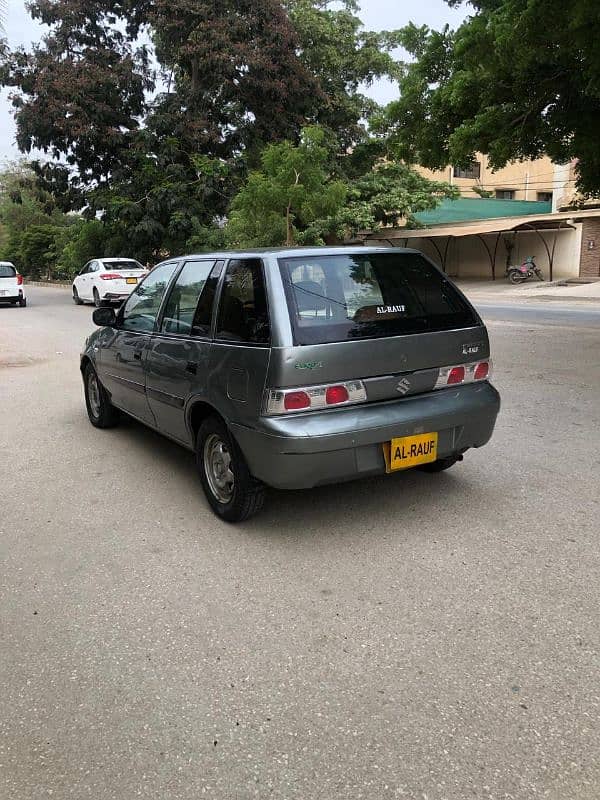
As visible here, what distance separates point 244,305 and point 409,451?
4.26 ft

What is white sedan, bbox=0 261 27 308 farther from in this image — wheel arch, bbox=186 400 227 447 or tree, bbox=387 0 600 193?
wheel arch, bbox=186 400 227 447

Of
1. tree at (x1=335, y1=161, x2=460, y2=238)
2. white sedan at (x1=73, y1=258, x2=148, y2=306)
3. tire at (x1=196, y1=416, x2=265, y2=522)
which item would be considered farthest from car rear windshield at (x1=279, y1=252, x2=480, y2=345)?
tree at (x1=335, y1=161, x2=460, y2=238)

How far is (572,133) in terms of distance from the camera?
11289mm

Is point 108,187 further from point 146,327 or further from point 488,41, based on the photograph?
point 146,327

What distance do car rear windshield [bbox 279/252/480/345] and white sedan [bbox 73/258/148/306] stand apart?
17.3m

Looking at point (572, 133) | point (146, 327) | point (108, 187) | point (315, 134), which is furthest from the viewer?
point (108, 187)

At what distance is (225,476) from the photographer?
13.7ft

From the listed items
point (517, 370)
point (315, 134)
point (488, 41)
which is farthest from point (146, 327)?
point (315, 134)

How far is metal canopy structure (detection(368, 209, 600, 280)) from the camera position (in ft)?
93.2

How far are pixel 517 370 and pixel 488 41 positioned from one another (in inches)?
190

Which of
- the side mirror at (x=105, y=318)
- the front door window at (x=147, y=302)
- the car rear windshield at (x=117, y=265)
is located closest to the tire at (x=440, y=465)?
the front door window at (x=147, y=302)

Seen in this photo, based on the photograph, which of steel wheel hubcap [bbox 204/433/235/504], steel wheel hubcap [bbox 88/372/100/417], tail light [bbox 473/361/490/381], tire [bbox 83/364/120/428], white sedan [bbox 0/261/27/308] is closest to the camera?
steel wheel hubcap [bbox 204/433/235/504]

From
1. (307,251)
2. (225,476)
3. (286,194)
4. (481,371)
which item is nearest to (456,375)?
(481,371)

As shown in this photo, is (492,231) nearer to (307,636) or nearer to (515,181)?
(515,181)
